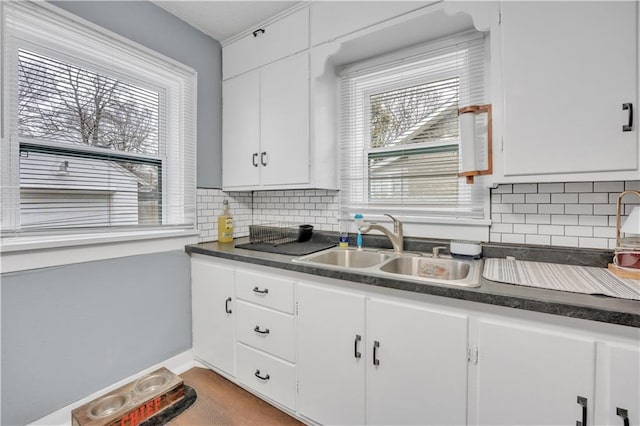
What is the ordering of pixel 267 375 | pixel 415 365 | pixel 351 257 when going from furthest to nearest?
pixel 351 257 < pixel 267 375 < pixel 415 365

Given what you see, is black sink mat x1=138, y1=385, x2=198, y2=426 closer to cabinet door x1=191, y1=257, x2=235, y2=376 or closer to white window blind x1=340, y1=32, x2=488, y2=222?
cabinet door x1=191, y1=257, x2=235, y2=376

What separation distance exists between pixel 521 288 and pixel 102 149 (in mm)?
2304

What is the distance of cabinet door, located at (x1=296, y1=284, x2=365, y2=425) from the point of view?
53.0 inches

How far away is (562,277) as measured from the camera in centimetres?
117

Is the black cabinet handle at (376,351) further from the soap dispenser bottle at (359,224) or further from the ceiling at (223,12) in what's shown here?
the ceiling at (223,12)

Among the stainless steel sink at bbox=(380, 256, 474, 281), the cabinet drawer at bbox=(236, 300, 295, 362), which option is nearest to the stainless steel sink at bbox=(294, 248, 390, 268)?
the stainless steel sink at bbox=(380, 256, 474, 281)

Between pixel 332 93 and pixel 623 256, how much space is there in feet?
6.19

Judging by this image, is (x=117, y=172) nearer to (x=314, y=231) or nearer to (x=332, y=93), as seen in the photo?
(x=314, y=231)

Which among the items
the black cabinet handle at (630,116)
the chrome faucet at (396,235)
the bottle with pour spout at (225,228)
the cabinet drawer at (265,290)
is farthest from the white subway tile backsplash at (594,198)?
the bottle with pour spout at (225,228)

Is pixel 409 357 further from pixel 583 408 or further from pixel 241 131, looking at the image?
pixel 241 131

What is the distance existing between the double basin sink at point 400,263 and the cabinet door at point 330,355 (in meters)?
0.19

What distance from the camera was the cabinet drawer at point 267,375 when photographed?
5.19ft

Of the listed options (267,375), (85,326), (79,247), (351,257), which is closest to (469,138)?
(351,257)

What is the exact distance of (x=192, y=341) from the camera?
215 centimetres
